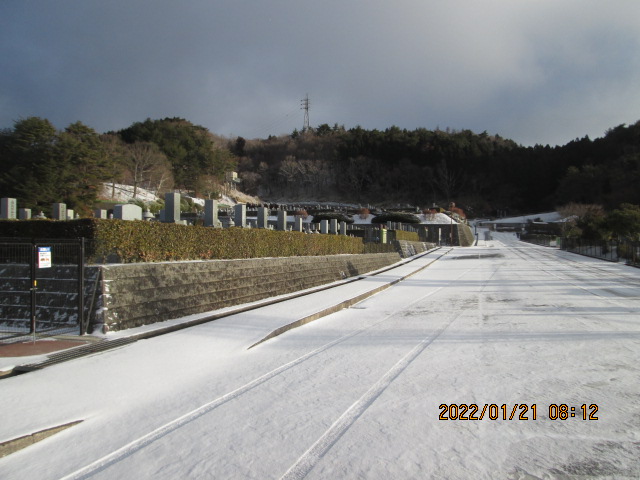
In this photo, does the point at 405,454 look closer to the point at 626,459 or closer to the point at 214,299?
the point at 626,459

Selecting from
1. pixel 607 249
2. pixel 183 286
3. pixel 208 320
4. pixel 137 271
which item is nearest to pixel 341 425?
pixel 137 271

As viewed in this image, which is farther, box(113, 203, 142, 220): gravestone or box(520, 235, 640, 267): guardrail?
box(520, 235, 640, 267): guardrail

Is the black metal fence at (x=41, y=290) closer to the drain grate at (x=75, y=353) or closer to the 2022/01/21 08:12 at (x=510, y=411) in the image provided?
the drain grate at (x=75, y=353)

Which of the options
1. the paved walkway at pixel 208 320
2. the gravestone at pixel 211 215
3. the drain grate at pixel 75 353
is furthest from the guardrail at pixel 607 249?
the drain grate at pixel 75 353

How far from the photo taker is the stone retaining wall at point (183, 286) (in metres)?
8.02

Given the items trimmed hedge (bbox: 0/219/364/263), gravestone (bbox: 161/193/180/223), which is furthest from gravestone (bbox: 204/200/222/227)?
Result: gravestone (bbox: 161/193/180/223)

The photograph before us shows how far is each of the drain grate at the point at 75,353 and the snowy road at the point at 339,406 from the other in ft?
0.56

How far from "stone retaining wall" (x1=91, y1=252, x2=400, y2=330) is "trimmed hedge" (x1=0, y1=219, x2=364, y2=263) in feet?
1.82

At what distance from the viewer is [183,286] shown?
988cm

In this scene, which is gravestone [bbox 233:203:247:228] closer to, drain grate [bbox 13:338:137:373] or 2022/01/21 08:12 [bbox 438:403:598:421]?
drain grate [bbox 13:338:137:373]

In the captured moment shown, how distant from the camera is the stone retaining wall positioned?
26.3ft

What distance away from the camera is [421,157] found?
13888 centimetres

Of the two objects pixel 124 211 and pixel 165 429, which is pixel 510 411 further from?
pixel 124 211

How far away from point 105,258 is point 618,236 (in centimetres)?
4922
